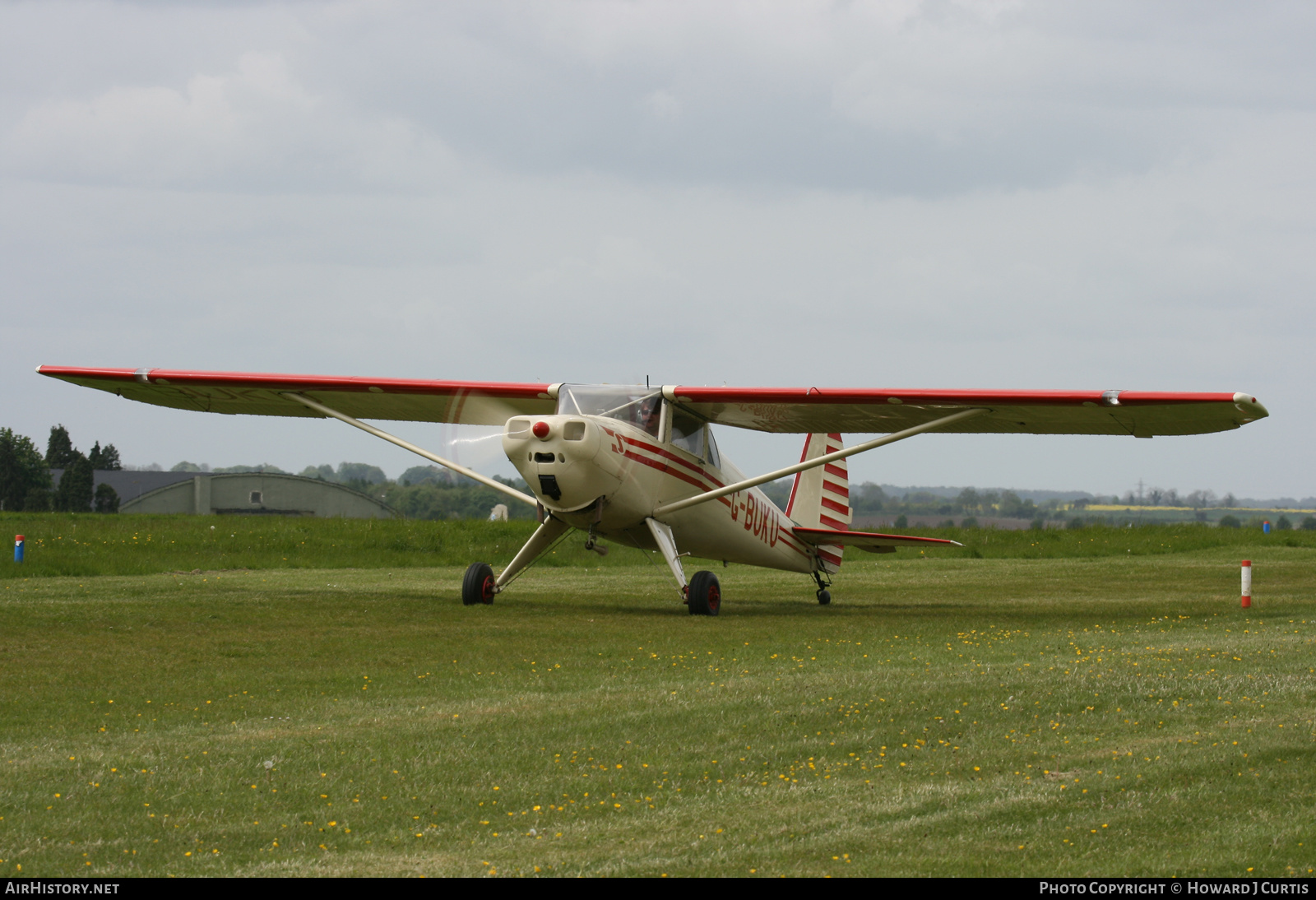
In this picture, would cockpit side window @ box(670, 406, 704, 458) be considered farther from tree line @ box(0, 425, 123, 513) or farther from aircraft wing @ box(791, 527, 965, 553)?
tree line @ box(0, 425, 123, 513)

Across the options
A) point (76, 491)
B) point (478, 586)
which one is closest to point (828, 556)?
point (478, 586)

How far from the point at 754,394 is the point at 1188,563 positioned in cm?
1596

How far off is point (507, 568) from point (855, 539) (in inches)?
220

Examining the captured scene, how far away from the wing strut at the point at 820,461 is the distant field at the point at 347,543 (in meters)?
11.2

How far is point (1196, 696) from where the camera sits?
26.4 ft

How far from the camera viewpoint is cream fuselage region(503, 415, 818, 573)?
1401 cm

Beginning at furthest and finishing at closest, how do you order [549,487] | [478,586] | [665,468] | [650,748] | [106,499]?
1. [106,499]
2. [478,586]
3. [665,468]
4. [549,487]
5. [650,748]

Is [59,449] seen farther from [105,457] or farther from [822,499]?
[822,499]

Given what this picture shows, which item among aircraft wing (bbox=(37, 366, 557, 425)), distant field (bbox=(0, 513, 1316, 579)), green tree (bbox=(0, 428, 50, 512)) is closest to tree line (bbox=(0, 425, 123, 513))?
green tree (bbox=(0, 428, 50, 512))

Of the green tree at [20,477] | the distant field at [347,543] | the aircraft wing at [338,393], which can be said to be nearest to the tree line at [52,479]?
the green tree at [20,477]

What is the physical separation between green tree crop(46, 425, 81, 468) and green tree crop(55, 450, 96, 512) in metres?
19.6

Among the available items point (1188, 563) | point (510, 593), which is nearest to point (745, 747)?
point (510, 593)

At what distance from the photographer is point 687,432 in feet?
53.8
